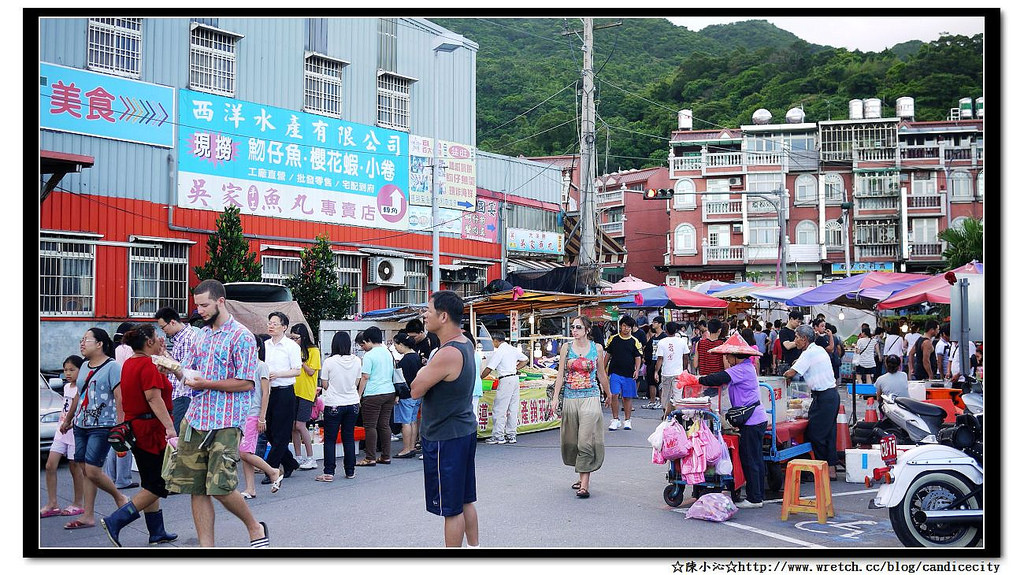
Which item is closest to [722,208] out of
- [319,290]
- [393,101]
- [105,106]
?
[393,101]

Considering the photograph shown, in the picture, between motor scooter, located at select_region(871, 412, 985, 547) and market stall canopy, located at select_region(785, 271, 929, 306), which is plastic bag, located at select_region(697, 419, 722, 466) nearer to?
motor scooter, located at select_region(871, 412, 985, 547)

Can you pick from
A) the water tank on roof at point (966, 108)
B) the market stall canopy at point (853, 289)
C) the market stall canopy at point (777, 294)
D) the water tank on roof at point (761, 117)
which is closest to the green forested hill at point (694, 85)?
the water tank on roof at point (966, 108)

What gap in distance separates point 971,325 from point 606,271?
51.2m

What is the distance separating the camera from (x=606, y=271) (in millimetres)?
58344

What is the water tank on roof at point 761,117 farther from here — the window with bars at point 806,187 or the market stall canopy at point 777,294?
the market stall canopy at point 777,294

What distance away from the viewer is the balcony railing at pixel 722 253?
175 ft

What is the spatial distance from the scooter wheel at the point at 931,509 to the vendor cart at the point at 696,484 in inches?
75.7

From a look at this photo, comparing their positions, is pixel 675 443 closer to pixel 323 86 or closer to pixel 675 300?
pixel 675 300

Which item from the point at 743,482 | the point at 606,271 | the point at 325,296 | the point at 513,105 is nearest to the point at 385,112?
the point at 325,296

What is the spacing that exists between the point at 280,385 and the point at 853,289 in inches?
548

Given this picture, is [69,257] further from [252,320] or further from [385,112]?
[385,112]

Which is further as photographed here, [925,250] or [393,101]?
[925,250]

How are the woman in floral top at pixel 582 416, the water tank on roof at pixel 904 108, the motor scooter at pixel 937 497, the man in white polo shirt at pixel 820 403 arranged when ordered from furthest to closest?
1. the water tank on roof at pixel 904 108
2. the man in white polo shirt at pixel 820 403
3. the woman in floral top at pixel 582 416
4. the motor scooter at pixel 937 497

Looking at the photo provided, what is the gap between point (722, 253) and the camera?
53.7m
